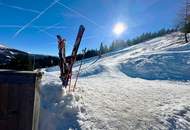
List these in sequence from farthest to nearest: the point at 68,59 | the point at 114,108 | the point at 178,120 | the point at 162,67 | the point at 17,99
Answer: the point at 162,67, the point at 68,59, the point at 114,108, the point at 178,120, the point at 17,99

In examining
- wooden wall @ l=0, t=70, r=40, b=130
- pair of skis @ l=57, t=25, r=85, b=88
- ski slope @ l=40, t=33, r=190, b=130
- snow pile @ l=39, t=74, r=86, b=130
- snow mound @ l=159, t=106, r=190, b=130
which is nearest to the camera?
wooden wall @ l=0, t=70, r=40, b=130

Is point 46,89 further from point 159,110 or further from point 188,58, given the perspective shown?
point 188,58

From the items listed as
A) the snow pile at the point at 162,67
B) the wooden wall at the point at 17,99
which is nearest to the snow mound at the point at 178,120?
the wooden wall at the point at 17,99

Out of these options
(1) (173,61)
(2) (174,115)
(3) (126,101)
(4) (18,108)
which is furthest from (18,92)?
(1) (173,61)

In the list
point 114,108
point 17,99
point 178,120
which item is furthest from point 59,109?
point 178,120

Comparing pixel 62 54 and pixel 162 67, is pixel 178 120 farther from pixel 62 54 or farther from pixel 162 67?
pixel 162 67

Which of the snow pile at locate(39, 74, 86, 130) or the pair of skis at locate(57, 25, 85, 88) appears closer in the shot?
the snow pile at locate(39, 74, 86, 130)

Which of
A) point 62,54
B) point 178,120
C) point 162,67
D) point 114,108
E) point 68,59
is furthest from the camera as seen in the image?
point 162,67

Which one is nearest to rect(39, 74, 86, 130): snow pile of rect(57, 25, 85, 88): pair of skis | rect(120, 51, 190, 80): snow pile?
rect(57, 25, 85, 88): pair of skis

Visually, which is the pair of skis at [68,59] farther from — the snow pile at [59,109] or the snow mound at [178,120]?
the snow mound at [178,120]

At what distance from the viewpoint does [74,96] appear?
5.70 metres

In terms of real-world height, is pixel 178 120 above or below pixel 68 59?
below

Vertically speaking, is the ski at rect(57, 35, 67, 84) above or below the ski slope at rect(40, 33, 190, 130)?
above

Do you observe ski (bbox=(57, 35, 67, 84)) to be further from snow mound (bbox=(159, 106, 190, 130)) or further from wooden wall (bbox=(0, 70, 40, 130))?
snow mound (bbox=(159, 106, 190, 130))
